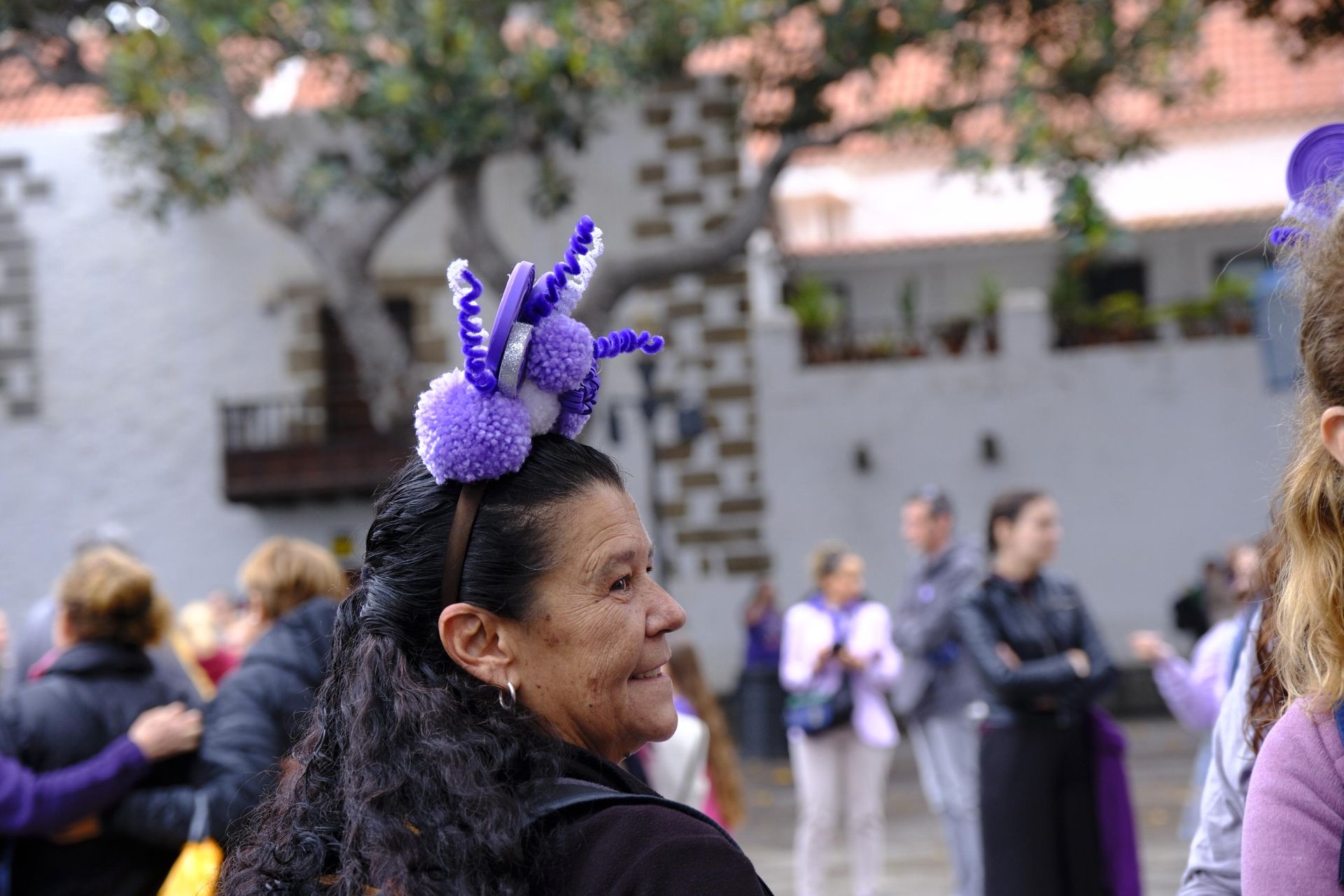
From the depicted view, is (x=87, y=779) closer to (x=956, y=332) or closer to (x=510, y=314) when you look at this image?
(x=510, y=314)

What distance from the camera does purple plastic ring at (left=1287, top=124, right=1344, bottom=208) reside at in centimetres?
226

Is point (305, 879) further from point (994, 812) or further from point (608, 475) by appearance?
point (994, 812)

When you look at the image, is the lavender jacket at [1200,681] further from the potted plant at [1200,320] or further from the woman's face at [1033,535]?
the potted plant at [1200,320]

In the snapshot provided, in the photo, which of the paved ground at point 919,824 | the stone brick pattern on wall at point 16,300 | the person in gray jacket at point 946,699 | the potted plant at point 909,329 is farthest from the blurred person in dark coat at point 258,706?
the stone brick pattern on wall at point 16,300

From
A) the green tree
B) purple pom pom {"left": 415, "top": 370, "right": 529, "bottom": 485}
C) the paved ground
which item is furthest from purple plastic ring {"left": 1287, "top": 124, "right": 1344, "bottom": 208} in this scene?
the green tree

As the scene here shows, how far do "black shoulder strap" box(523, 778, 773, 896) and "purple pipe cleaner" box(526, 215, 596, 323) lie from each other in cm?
56

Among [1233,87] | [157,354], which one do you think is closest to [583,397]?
[157,354]

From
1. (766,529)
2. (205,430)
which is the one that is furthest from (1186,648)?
(205,430)

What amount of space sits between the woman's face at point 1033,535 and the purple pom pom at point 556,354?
453 centimetres

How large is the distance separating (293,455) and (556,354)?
15642mm

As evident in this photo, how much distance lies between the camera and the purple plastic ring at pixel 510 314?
1.91m

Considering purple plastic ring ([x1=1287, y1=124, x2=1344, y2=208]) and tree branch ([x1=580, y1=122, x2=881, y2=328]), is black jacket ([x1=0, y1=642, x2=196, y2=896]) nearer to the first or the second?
purple plastic ring ([x1=1287, y1=124, x2=1344, y2=208])

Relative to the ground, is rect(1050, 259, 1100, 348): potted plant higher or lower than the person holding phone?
higher

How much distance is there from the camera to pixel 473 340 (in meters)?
1.94
